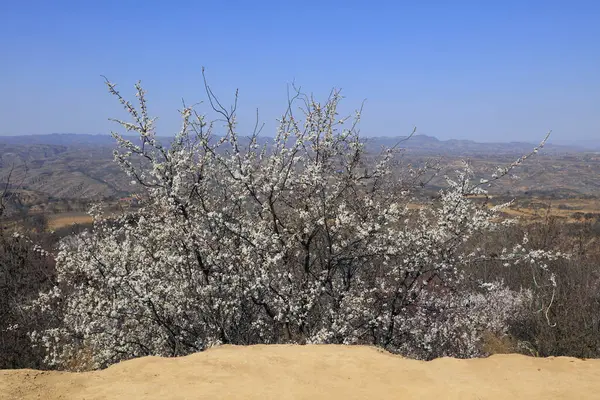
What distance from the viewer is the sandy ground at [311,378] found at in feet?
19.4

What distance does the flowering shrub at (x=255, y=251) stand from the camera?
9055mm

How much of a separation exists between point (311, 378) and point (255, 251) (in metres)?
3.40

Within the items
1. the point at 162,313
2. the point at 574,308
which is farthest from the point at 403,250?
the point at 574,308

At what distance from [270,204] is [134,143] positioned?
3.17 meters

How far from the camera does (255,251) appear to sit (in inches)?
364

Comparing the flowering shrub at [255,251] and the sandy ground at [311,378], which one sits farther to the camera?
the flowering shrub at [255,251]

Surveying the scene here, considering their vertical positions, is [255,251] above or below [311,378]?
above

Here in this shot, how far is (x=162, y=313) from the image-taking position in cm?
917

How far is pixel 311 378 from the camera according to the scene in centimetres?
641

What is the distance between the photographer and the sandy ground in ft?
19.4

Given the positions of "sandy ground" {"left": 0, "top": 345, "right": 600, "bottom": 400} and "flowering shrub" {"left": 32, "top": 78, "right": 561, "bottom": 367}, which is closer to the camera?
"sandy ground" {"left": 0, "top": 345, "right": 600, "bottom": 400}

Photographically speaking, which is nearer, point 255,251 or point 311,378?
point 311,378

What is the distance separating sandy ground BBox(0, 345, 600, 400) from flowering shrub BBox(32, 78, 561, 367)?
1.82 meters

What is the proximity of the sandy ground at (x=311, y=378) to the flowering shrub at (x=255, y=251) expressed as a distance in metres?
1.82
